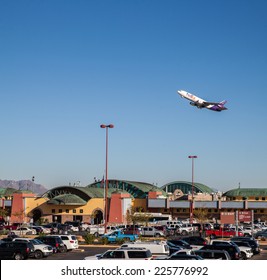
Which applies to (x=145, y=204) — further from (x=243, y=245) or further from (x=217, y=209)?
(x=243, y=245)

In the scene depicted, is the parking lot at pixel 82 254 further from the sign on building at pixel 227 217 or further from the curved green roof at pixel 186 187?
the curved green roof at pixel 186 187

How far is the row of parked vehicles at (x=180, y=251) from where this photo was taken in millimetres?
28562

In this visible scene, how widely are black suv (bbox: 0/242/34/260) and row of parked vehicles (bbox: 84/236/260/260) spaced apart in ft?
21.9

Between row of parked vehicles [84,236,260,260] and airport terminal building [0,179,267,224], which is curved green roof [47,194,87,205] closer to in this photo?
airport terminal building [0,179,267,224]

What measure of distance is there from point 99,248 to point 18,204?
→ 51.7 m

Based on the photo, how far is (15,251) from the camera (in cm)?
3625

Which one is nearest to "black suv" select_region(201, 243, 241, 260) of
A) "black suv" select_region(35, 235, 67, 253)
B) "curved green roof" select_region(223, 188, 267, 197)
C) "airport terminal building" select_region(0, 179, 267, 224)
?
"black suv" select_region(35, 235, 67, 253)

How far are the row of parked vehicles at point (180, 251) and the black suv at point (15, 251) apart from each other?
666 cm

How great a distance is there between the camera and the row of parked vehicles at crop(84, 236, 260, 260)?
93.7ft

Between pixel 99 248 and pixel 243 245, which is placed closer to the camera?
pixel 243 245

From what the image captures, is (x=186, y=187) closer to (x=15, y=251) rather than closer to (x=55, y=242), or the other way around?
(x=55, y=242)

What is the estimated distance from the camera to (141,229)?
65125 mm

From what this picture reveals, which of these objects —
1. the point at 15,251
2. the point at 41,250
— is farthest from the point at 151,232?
the point at 15,251

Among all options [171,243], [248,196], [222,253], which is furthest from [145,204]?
[222,253]
